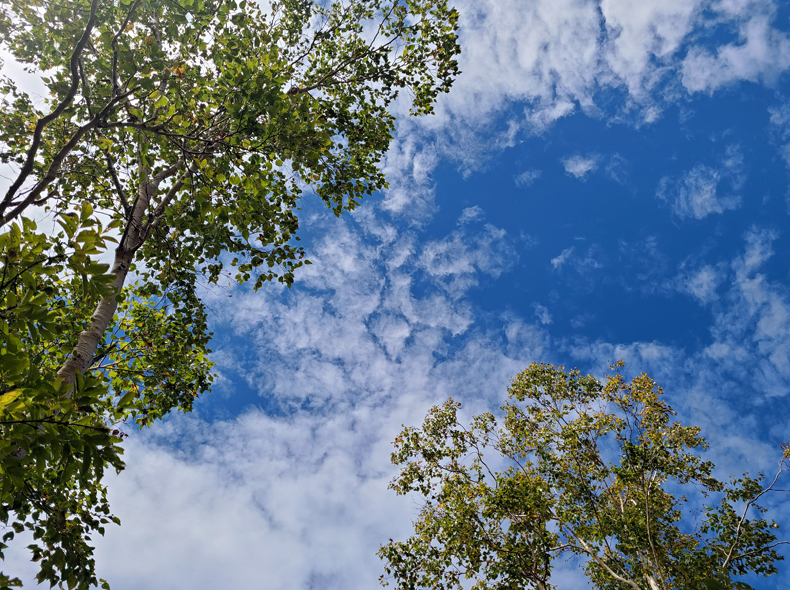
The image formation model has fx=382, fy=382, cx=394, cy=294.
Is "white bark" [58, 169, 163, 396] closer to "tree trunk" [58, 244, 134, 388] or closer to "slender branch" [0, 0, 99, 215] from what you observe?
"tree trunk" [58, 244, 134, 388]

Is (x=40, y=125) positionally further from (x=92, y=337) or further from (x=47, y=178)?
(x=92, y=337)

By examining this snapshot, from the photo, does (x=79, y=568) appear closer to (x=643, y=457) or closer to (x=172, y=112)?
A: (x=172, y=112)

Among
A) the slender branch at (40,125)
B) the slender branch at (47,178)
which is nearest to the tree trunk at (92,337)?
the slender branch at (47,178)

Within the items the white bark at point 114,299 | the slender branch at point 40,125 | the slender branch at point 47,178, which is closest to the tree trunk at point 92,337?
the white bark at point 114,299

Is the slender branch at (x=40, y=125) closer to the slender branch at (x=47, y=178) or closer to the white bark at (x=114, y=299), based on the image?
the slender branch at (x=47, y=178)

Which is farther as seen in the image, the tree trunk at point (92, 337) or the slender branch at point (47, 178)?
the tree trunk at point (92, 337)

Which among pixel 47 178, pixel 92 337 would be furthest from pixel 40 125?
pixel 92 337

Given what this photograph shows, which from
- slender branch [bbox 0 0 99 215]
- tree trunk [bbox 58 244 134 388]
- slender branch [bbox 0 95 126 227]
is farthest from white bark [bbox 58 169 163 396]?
slender branch [bbox 0 0 99 215]

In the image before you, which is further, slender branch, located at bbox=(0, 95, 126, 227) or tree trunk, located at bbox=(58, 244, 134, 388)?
tree trunk, located at bbox=(58, 244, 134, 388)

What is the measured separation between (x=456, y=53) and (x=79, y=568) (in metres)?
11.7

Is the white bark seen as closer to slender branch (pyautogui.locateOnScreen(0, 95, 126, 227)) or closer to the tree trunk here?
the tree trunk

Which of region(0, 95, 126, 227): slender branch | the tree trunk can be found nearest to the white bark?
the tree trunk

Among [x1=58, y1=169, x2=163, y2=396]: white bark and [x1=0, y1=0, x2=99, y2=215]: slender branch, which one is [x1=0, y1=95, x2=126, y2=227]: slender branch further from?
[x1=58, y1=169, x2=163, y2=396]: white bark

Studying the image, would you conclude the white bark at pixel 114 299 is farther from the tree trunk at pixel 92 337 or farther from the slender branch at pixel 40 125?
the slender branch at pixel 40 125
